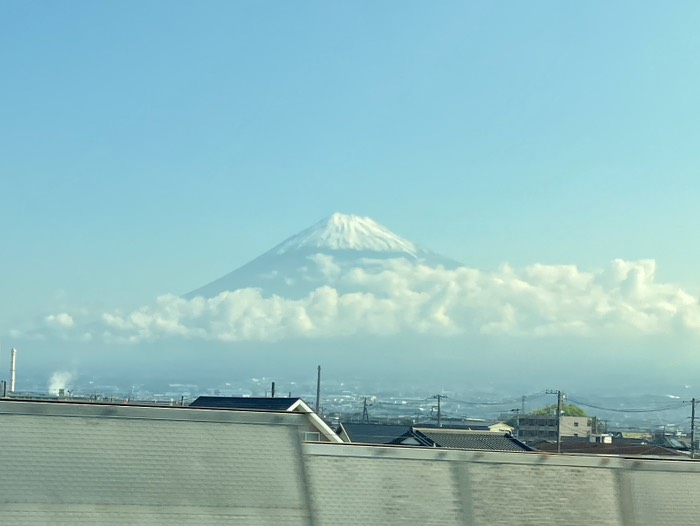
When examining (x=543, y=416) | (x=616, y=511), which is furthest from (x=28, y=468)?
(x=543, y=416)

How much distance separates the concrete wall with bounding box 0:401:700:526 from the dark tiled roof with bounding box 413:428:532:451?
25.7 m

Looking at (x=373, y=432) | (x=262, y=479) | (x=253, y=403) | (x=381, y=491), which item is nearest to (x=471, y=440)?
(x=253, y=403)

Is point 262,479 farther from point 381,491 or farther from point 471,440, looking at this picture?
point 471,440

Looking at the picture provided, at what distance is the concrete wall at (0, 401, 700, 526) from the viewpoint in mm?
23422

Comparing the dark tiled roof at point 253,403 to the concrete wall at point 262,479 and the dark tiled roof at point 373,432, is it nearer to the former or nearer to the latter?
the concrete wall at point 262,479

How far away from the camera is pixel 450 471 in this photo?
26109mm

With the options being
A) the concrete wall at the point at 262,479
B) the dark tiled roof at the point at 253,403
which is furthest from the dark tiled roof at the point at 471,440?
the concrete wall at the point at 262,479

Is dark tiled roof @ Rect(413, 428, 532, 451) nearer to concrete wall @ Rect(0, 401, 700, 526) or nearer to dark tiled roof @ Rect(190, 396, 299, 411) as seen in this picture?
dark tiled roof @ Rect(190, 396, 299, 411)

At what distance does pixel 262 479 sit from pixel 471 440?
111ft

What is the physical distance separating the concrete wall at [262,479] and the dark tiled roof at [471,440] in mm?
25691

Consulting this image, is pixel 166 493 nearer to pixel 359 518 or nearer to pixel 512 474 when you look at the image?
pixel 359 518

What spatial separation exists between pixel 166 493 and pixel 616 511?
1153 cm

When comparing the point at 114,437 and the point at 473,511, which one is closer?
the point at 114,437

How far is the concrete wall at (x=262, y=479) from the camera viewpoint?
2342 cm
